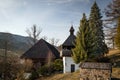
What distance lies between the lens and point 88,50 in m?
36.9

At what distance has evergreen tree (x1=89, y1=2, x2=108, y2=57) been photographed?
40.8 meters

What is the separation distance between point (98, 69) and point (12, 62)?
21460mm

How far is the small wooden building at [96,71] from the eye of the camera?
27.5 metres

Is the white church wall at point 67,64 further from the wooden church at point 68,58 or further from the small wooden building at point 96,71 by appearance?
the small wooden building at point 96,71

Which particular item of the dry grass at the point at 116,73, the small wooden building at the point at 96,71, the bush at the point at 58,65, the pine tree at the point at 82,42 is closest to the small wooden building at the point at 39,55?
the bush at the point at 58,65

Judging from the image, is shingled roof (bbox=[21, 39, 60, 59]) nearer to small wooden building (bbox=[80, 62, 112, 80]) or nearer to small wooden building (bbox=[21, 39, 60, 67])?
small wooden building (bbox=[21, 39, 60, 67])

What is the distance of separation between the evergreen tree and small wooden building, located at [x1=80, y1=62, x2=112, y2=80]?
37.8ft

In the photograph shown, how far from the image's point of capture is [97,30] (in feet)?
137

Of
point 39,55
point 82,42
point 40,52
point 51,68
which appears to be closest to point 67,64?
point 51,68

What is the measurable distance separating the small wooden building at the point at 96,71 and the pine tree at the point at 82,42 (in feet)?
26.5

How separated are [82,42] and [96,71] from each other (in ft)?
31.9

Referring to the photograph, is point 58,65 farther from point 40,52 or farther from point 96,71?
point 96,71

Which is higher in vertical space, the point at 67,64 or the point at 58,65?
the point at 67,64

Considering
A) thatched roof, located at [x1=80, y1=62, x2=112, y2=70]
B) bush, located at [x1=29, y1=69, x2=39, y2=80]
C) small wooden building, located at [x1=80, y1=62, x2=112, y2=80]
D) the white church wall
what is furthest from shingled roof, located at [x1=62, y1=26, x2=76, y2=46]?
small wooden building, located at [x1=80, y1=62, x2=112, y2=80]
